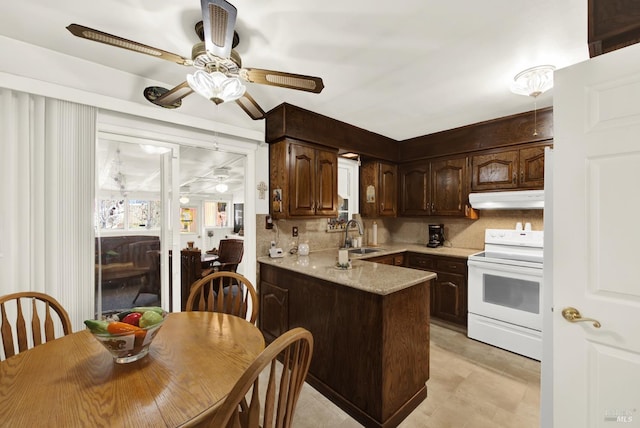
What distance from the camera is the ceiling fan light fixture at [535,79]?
1.87m

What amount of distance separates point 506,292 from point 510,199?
985 mm

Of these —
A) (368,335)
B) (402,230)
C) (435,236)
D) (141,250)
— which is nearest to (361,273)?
(368,335)

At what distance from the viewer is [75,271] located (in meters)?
1.84

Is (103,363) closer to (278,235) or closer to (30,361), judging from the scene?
(30,361)

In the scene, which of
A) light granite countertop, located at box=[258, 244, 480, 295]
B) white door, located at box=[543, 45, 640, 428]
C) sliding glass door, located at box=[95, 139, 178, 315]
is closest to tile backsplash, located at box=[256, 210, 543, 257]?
light granite countertop, located at box=[258, 244, 480, 295]

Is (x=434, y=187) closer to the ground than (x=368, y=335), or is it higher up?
higher up

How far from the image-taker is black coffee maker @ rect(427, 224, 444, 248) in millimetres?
3707

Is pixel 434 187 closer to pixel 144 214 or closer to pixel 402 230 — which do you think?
pixel 402 230

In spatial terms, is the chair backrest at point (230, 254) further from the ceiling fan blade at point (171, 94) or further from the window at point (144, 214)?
the ceiling fan blade at point (171, 94)

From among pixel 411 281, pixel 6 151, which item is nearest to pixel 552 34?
pixel 411 281

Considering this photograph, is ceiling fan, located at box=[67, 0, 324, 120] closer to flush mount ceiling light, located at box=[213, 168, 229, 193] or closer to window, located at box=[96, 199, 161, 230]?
window, located at box=[96, 199, 161, 230]

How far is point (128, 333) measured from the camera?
98cm

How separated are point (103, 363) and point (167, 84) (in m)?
2.09

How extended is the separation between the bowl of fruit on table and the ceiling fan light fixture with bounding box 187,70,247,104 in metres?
1.12
